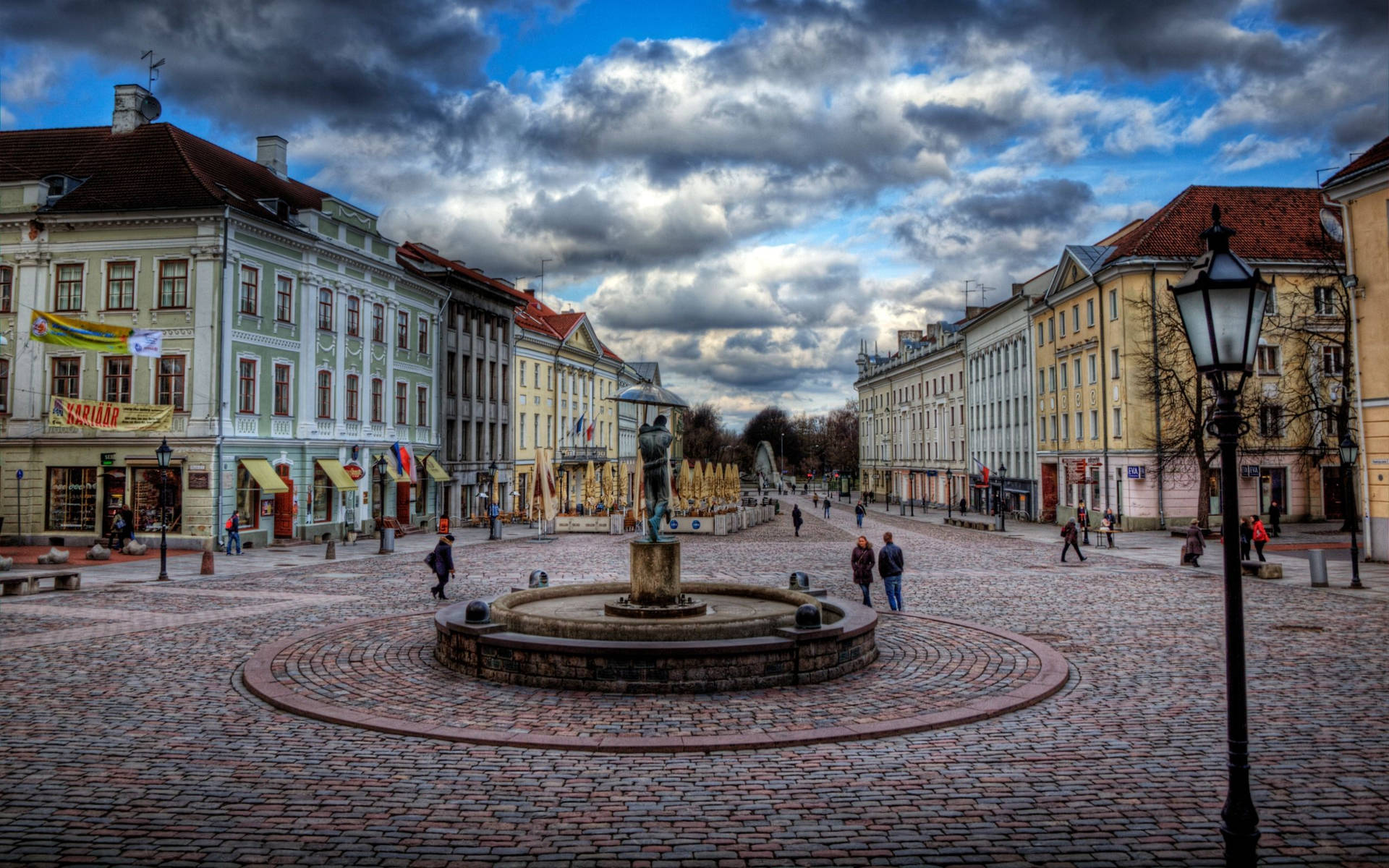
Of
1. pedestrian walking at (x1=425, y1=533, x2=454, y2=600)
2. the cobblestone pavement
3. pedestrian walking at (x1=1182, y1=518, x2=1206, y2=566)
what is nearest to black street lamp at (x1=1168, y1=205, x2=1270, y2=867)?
the cobblestone pavement

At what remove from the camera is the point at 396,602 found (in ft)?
62.3

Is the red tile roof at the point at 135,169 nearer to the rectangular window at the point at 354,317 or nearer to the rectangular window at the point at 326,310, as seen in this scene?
the rectangular window at the point at 326,310

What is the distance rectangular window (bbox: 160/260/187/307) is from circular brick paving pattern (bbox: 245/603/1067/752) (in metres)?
24.2

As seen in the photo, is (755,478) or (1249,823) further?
(755,478)

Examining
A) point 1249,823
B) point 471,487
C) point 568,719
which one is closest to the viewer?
point 1249,823

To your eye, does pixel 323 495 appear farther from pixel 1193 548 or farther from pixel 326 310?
pixel 1193 548

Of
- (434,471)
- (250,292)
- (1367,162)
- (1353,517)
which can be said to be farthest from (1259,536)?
(434,471)

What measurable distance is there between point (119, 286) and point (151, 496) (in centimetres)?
785

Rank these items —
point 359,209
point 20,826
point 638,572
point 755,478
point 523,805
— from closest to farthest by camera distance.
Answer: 1. point 20,826
2. point 523,805
3. point 638,572
4. point 359,209
5. point 755,478

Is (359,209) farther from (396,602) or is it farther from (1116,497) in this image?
(1116,497)

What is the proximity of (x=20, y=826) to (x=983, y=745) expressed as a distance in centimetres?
810

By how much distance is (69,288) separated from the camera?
33188 millimetres

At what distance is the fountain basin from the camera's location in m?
10.7

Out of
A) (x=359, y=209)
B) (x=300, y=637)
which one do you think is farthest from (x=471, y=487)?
(x=300, y=637)
